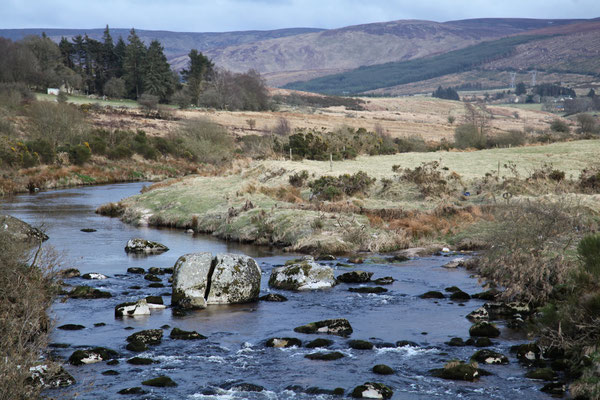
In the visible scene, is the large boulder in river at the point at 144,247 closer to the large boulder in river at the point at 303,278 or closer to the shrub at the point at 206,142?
the large boulder in river at the point at 303,278

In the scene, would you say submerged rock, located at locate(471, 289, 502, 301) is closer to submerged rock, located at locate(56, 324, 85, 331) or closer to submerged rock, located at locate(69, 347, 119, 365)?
submerged rock, located at locate(69, 347, 119, 365)

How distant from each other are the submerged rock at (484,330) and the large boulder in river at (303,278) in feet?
22.2

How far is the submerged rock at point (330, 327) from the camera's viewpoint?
1728 centimetres

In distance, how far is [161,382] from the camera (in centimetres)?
1354

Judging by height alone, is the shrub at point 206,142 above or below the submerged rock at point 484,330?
above

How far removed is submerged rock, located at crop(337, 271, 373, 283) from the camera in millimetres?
23406

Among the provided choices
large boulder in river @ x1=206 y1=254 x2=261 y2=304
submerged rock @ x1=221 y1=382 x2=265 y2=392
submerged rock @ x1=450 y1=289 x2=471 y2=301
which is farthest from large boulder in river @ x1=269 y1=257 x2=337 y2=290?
submerged rock @ x1=221 y1=382 x2=265 y2=392

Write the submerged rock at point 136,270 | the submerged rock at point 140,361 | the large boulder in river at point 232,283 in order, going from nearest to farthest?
the submerged rock at point 140,361 < the large boulder in river at point 232,283 < the submerged rock at point 136,270

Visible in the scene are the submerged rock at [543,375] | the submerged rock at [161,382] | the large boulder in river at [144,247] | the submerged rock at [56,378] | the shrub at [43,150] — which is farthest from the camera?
the shrub at [43,150]

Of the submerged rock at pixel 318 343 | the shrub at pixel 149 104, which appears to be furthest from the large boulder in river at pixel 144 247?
the shrub at pixel 149 104

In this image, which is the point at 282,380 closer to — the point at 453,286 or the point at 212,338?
the point at 212,338

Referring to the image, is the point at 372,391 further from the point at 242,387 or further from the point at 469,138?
the point at 469,138

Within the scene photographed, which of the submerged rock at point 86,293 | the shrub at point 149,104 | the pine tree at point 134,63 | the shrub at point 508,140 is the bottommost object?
the submerged rock at point 86,293

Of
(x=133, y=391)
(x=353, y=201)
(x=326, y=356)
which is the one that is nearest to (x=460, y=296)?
(x=326, y=356)
